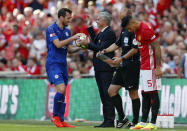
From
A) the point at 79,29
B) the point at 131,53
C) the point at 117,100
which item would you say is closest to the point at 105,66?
the point at 117,100

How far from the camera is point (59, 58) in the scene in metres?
13.1

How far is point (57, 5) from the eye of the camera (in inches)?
931

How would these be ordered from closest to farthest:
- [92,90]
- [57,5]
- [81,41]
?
[81,41], [92,90], [57,5]

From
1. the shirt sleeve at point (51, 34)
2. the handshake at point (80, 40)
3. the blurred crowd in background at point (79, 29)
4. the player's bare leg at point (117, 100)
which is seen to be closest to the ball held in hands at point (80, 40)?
the handshake at point (80, 40)

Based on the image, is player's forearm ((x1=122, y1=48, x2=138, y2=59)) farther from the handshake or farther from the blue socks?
the blue socks

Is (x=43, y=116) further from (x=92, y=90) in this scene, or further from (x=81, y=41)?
(x=81, y=41)

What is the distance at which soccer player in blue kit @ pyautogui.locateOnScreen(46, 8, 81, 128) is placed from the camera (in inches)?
510

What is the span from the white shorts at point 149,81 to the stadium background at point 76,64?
412 centimetres

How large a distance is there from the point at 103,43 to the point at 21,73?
684 centimetres

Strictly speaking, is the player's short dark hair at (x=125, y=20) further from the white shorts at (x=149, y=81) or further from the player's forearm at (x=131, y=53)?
the white shorts at (x=149, y=81)

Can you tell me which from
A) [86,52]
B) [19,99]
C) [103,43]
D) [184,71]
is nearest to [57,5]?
[86,52]

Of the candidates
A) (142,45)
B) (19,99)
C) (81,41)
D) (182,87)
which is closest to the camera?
(142,45)

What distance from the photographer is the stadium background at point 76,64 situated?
16.8 metres

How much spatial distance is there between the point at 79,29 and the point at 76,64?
1708 mm
